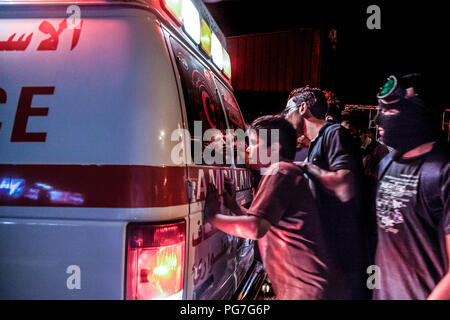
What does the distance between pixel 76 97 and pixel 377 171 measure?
1964 mm

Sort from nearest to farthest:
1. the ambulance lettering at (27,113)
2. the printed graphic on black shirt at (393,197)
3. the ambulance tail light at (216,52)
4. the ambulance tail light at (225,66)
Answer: the ambulance lettering at (27,113) → the printed graphic on black shirt at (393,197) → the ambulance tail light at (216,52) → the ambulance tail light at (225,66)

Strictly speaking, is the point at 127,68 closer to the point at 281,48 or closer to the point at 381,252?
the point at 381,252

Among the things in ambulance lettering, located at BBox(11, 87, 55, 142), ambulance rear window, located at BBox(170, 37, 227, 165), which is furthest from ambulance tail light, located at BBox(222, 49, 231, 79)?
ambulance lettering, located at BBox(11, 87, 55, 142)

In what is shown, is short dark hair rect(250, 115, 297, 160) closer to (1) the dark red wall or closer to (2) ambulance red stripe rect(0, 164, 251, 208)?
(2) ambulance red stripe rect(0, 164, 251, 208)

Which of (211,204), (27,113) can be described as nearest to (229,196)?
(211,204)

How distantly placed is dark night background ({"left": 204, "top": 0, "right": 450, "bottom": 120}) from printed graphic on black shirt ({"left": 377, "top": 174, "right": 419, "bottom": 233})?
6.32ft

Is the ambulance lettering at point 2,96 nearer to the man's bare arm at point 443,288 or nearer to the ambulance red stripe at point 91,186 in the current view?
the ambulance red stripe at point 91,186

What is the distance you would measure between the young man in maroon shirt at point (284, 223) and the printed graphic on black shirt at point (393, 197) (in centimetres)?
41

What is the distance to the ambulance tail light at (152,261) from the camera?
56.3 inches

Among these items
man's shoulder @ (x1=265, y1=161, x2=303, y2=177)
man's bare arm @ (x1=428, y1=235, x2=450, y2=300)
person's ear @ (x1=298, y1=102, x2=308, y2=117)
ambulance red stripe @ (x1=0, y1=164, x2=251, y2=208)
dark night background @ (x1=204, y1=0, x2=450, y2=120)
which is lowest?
man's bare arm @ (x1=428, y1=235, x2=450, y2=300)

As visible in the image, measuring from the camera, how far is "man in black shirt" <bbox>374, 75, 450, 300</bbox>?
5.51ft

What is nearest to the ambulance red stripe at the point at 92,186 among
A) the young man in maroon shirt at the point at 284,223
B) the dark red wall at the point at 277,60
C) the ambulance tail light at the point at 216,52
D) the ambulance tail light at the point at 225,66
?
the young man in maroon shirt at the point at 284,223

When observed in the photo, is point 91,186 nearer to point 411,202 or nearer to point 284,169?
point 284,169
